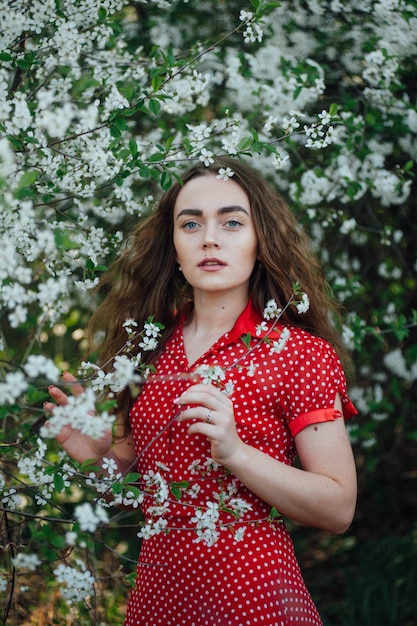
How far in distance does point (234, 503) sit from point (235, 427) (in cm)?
19

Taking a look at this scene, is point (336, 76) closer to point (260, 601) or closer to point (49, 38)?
point (49, 38)

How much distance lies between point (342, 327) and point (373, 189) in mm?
703

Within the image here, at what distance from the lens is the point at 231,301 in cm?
222

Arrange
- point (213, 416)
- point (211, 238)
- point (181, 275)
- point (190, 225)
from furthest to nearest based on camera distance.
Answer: point (181, 275), point (190, 225), point (211, 238), point (213, 416)

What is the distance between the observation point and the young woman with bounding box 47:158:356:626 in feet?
6.18

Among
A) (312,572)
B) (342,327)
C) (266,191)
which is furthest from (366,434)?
(266,191)

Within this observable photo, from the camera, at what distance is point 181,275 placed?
2.53 m

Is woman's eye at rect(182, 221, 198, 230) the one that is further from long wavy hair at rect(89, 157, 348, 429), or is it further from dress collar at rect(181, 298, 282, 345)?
dress collar at rect(181, 298, 282, 345)

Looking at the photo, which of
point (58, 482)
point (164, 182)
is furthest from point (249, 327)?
point (58, 482)

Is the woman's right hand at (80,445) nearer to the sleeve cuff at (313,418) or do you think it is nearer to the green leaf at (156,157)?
the sleeve cuff at (313,418)

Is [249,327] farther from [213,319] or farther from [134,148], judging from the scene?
[134,148]

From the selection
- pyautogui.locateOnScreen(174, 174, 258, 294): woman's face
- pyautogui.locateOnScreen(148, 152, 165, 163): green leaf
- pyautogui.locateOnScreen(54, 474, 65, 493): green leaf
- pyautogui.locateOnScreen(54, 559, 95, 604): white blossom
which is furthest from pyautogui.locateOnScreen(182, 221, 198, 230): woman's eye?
pyautogui.locateOnScreen(54, 559, 95, 604): white blossom

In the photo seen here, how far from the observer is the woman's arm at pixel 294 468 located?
5.87ft

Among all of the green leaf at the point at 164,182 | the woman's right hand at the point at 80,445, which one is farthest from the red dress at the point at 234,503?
the green leaf at the point at 164,182
